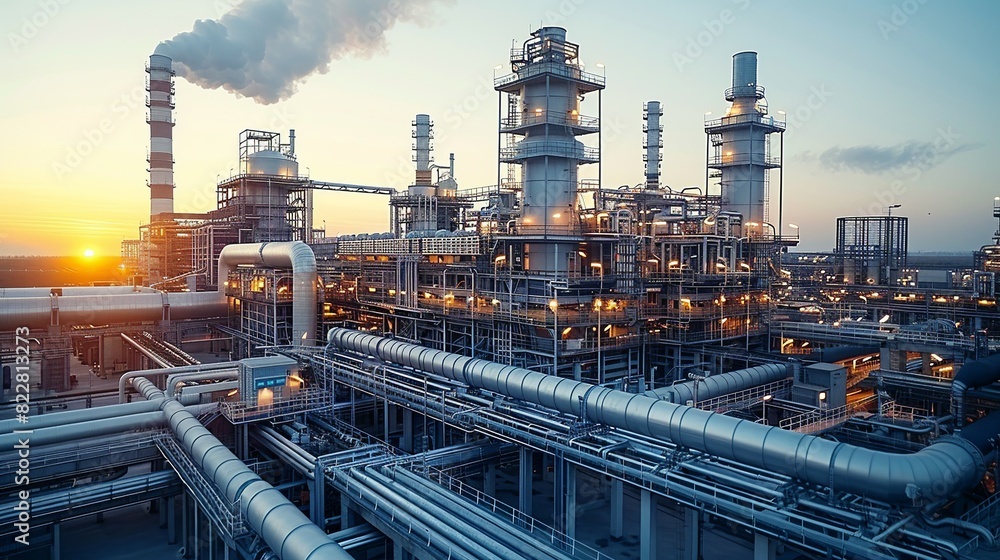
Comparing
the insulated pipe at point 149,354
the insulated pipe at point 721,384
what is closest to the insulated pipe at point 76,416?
the insulated pipe at point 149,354

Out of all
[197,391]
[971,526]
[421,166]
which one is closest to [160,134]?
[421,166]

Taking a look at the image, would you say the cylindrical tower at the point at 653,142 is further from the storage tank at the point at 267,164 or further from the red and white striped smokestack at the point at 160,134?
the red and white striped smokestack at the point at 160,134

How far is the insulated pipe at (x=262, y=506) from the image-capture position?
1113cm

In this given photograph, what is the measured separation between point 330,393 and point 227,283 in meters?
19.9

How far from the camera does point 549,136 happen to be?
2845 cm

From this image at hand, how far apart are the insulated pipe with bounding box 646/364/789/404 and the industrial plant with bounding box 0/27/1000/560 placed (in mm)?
108

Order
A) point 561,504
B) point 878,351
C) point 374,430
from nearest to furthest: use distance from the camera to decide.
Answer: point 561,504 < point 374,430 < point 878,351

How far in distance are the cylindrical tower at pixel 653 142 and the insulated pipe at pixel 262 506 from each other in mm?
35495

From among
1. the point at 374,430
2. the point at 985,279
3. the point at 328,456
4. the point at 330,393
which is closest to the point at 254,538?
the point at 328,456

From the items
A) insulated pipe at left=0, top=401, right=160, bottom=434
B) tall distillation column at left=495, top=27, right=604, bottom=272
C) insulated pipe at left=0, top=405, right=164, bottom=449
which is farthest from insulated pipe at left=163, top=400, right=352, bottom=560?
tall distillation column at left=495, top=27, right=604, bottom=272

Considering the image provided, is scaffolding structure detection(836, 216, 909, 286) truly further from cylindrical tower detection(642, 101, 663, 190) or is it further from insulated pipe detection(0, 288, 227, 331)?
insulated pipe detection(0, 288, 227, 331)

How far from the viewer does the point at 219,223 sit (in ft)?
151

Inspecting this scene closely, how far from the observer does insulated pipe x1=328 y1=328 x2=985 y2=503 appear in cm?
1059

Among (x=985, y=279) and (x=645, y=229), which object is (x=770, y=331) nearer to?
(x=645, y=229)
